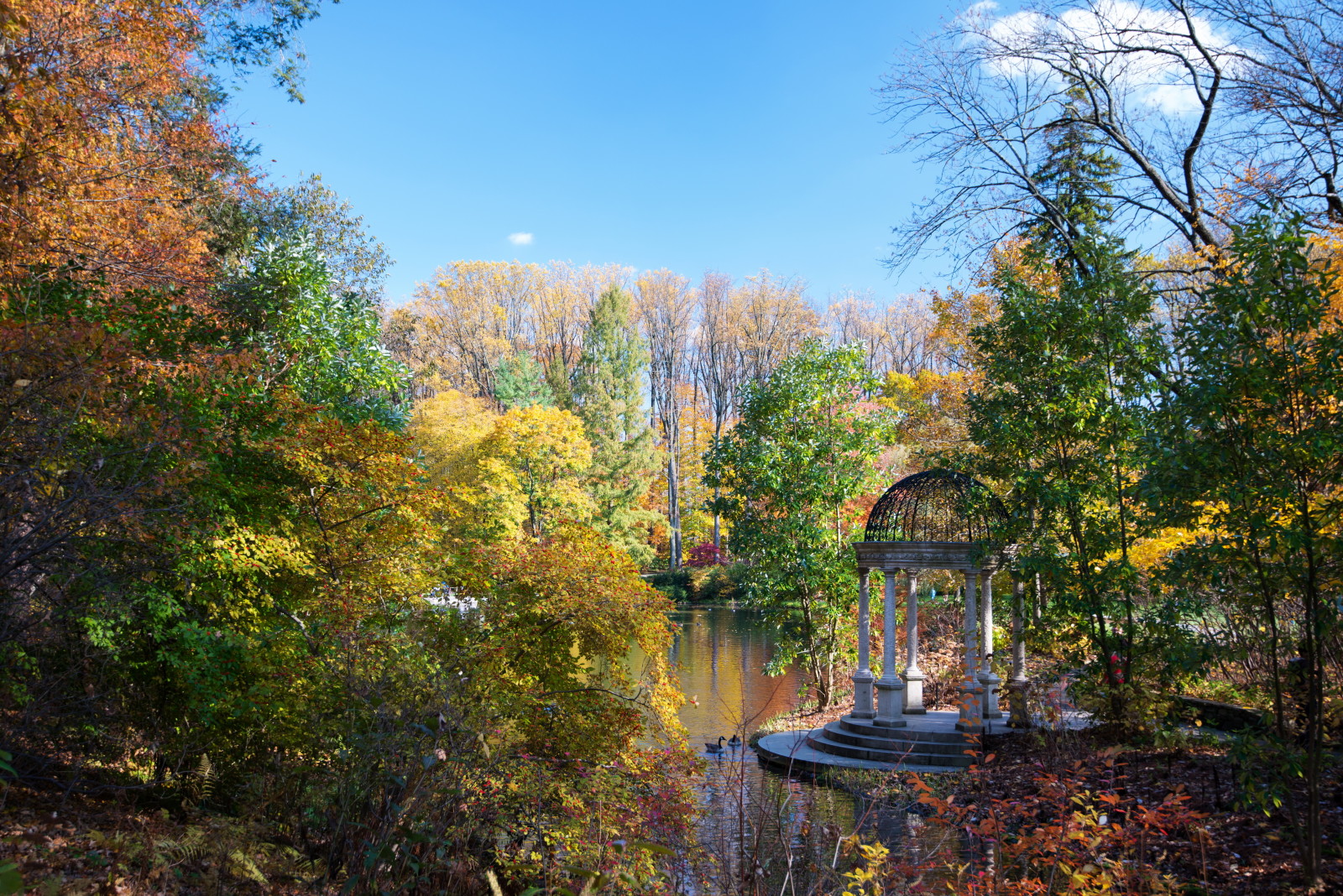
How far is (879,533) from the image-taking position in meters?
13.9

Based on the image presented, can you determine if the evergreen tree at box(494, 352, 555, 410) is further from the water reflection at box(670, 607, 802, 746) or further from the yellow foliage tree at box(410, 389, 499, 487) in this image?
the water reflection at box(670, 607, 802, 746)

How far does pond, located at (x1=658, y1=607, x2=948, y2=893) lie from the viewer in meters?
4.41

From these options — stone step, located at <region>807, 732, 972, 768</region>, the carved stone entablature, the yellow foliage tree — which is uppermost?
the yellow foliage tree

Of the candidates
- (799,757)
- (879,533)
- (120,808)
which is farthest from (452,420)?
(120,808)

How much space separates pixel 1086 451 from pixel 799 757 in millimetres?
5055

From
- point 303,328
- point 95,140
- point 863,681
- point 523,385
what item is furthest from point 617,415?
point 95,140

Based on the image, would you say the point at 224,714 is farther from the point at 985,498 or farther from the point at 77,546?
the point at 985,498

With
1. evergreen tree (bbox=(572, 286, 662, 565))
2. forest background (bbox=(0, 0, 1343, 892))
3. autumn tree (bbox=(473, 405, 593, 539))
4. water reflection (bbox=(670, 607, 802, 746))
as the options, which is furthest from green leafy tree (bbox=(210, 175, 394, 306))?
evergreen tree (bbox=(572, 286, 662, 565))

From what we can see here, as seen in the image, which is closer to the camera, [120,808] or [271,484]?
[120,808]

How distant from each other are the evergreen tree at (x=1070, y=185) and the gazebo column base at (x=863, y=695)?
22.6ft

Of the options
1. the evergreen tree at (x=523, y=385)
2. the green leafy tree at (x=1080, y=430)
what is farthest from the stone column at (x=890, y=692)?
the evergreen tree at (x=523, y=385)

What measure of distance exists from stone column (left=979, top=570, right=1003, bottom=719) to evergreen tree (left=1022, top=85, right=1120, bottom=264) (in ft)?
17.1

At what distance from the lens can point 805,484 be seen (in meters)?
14.4

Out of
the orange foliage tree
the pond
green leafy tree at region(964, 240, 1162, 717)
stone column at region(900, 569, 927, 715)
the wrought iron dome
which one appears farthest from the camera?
stone column at region(900, 569, 927, 715)
